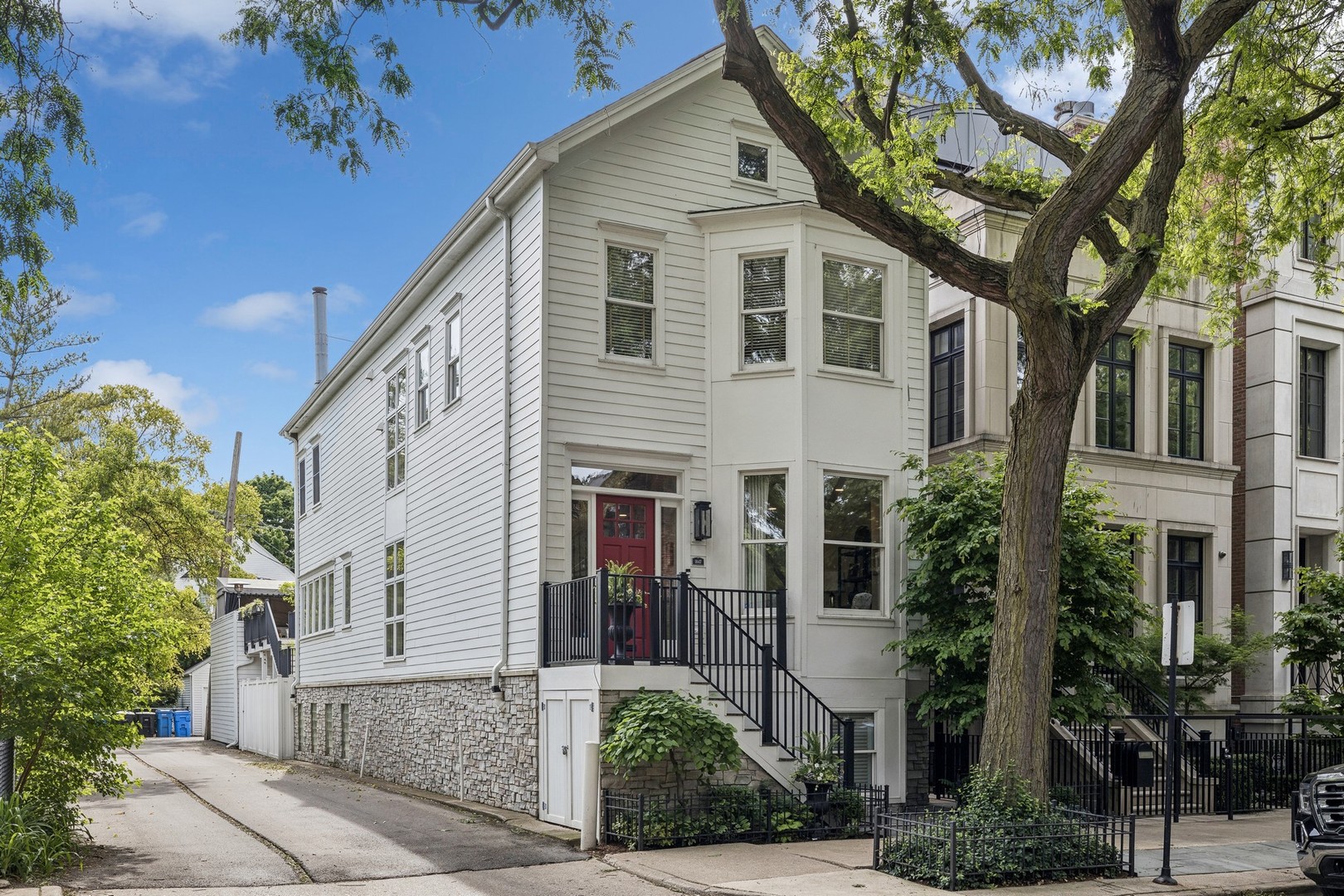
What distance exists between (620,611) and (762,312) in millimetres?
4899

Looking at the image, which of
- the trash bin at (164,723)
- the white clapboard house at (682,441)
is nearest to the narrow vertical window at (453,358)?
the white clapboard house at (682,441)

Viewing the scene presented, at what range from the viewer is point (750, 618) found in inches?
620

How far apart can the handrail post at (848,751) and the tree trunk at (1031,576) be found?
264cm

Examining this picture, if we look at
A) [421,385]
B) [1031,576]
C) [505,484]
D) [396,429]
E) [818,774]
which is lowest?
[818,774]

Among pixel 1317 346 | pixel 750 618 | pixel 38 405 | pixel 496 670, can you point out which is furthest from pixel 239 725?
pixel 1317 346

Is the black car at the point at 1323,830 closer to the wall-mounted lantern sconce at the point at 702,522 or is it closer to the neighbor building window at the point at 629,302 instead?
the wall-mounted lantern sconce at the point at 702,522

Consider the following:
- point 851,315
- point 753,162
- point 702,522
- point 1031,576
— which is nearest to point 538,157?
point 753,162

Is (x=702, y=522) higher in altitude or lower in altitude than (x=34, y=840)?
higher

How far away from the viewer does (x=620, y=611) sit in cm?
1408

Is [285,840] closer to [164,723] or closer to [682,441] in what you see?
[682,441]

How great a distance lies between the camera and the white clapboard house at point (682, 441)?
1519cm

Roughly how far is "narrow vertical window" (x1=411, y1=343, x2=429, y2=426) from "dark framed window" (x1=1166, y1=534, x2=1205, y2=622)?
510 inches

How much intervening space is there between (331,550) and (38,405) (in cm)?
1347

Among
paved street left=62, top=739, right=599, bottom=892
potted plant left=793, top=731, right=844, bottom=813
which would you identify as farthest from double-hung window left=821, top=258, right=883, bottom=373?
paved street left=62, top=739, right=599, bottom=892
